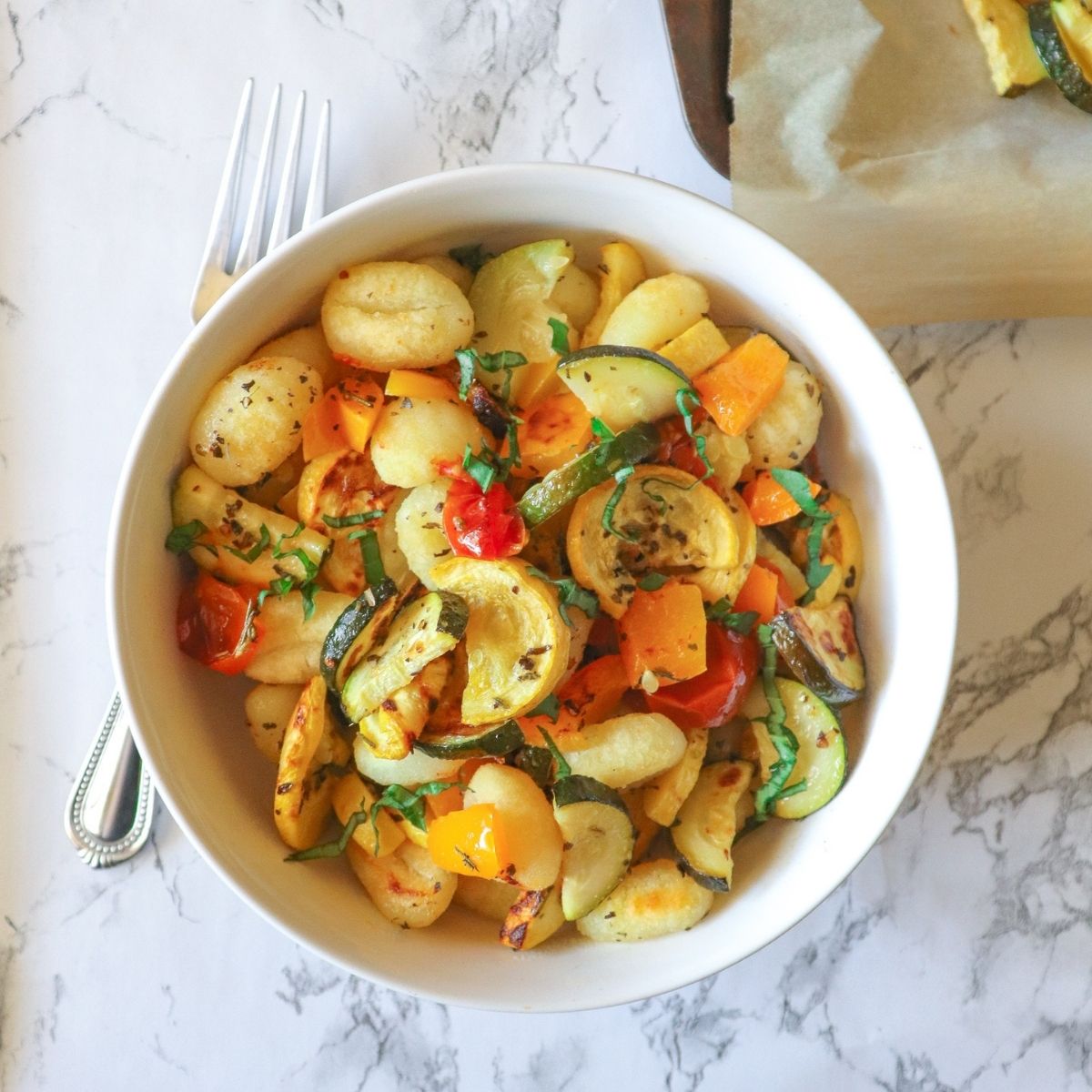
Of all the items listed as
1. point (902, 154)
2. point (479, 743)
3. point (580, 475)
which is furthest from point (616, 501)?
point (902, 154)

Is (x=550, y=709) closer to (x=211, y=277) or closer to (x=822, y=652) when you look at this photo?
(x=822, y=652)

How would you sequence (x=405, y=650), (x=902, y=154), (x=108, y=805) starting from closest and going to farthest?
(x=405, y=650) → (x=902, y=154) → (x=108, y=805)

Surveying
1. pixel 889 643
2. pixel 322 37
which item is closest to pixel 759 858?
pixel 889 643

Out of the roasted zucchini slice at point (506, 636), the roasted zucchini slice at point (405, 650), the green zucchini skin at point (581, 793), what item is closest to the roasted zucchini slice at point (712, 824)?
the green zucchini skin at point (581, 793)

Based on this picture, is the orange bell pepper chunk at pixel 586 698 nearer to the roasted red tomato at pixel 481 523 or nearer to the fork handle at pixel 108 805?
the roasted red tomato at pixel 481 523

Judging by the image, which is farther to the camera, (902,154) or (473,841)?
(902,154)

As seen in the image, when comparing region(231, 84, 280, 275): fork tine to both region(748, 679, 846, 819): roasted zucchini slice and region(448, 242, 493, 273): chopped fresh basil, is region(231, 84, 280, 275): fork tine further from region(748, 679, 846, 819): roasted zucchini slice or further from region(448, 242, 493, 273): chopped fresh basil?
region(748, 679, 846, 819): roasted zucchini slice
